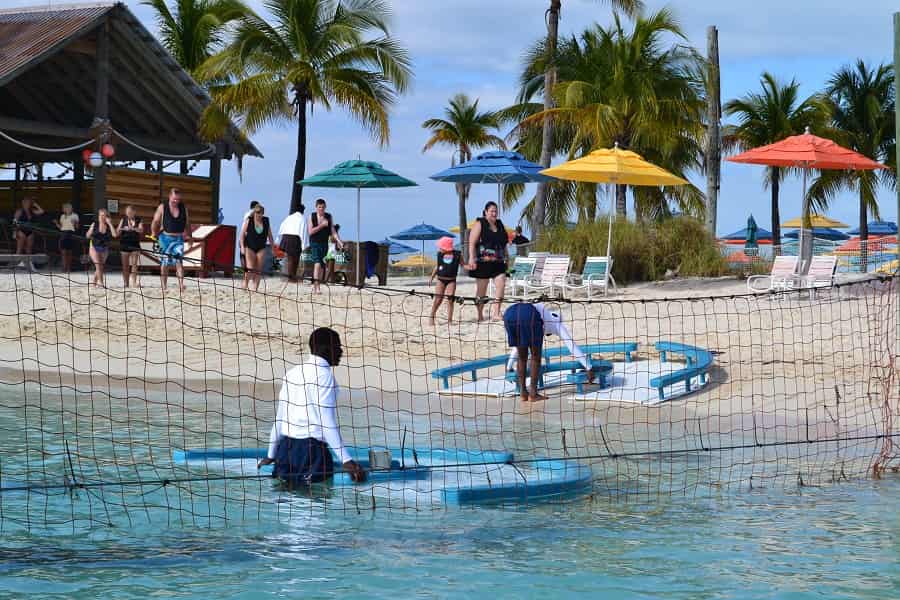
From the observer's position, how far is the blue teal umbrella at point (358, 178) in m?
22.9

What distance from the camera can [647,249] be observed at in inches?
899

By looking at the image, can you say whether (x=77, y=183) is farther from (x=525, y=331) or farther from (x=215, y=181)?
(x=525, y=331)

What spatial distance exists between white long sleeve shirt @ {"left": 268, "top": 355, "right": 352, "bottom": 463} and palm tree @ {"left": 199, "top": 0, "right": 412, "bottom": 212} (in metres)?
19.0

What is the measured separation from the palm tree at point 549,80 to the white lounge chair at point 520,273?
25.8 feet

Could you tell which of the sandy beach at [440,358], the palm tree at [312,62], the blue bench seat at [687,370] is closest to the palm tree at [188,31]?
the palm tree at [312,62]

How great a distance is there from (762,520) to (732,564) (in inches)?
44.4

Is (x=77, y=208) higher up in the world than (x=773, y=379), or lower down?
higher up

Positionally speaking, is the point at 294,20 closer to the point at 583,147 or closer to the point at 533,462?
the point at 583,147

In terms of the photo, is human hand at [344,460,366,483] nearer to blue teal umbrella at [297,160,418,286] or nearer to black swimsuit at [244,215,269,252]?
black swimsuit at [244,215,269,252]

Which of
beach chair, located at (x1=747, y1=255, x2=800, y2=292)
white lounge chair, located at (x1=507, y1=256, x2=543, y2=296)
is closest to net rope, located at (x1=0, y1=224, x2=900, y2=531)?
beach chair, located at (x1=747, y1=255, x2=800, y2=292)

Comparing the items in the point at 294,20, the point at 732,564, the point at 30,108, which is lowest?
the point at 732,564

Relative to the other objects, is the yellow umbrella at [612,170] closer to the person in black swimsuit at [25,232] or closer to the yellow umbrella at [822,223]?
the person in black swimsuit at [25,232]

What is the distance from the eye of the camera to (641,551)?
7.09 meters

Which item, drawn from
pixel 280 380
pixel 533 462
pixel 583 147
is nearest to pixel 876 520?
pixel 533 462
